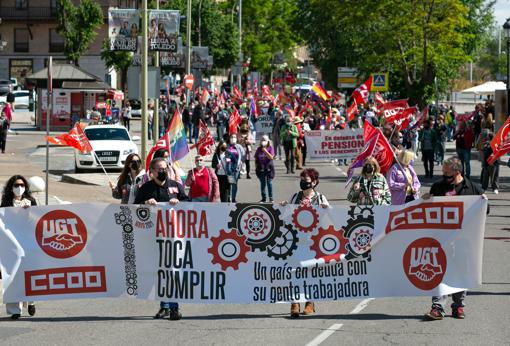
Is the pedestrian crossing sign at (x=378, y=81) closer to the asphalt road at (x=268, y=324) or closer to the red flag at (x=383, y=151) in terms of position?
the red flag at (x=383, y=151)

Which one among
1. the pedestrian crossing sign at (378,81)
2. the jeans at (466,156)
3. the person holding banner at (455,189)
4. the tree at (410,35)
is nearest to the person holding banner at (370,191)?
the person holding banner at (455,189)

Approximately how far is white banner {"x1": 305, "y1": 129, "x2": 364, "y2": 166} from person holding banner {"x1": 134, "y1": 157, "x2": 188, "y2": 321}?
23120 millimetres

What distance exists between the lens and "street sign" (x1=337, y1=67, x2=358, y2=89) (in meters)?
72.6

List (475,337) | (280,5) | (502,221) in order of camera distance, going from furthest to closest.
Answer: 1. (280,5)
2. (502,221)
3. (475,337)

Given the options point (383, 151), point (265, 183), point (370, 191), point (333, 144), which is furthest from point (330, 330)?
point (333, 144)

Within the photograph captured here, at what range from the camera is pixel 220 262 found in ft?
40.2

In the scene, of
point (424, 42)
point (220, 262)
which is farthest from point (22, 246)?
point (424, 42)

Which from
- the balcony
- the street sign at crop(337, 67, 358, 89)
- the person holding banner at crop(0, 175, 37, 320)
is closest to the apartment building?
the balcony

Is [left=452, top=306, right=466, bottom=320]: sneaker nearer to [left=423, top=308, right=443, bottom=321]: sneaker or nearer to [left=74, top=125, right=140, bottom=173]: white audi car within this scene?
[left=423, top=308, right=443, bottom=321]: sneaker

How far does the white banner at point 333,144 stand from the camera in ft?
117

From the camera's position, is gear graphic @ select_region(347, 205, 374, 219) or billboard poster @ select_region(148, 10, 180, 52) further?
billboard poster @ select_region(148, 10, 180, 52)

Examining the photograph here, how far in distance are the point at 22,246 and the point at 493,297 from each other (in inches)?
205

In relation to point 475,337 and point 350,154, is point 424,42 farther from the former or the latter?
point 475,337

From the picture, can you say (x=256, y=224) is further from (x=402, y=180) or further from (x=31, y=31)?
(x=31, y=31)
